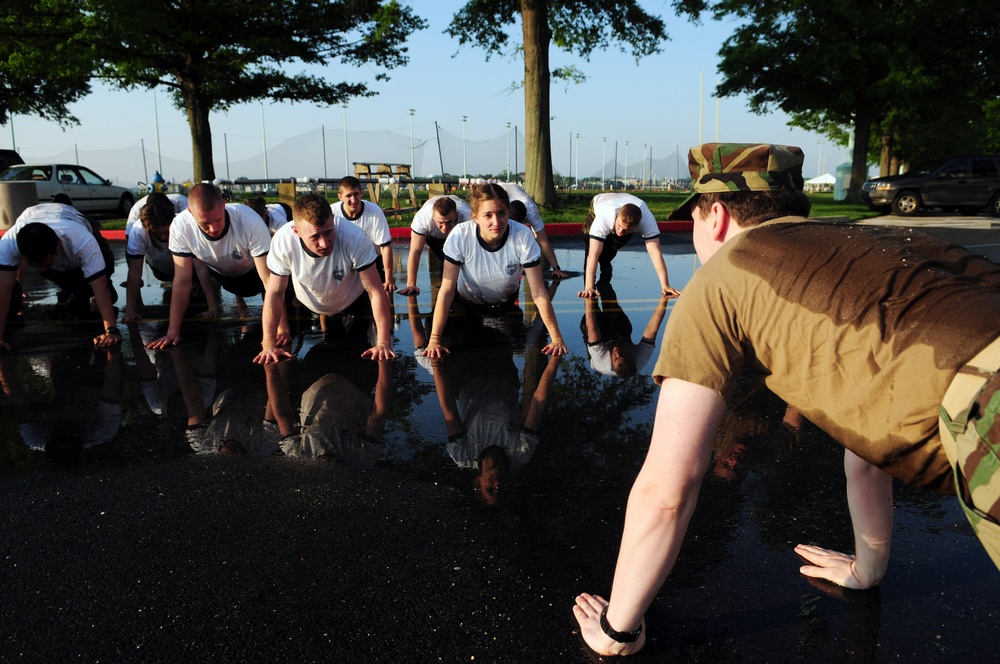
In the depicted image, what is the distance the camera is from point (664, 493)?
1864 mm

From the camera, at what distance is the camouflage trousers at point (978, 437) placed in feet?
4.46

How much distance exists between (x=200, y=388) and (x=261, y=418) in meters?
0.93

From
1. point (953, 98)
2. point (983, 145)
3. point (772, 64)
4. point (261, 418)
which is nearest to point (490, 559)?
point (261, 418)

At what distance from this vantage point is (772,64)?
2402 cm

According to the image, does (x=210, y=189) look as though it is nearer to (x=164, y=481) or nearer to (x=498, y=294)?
(x=498, y=294)

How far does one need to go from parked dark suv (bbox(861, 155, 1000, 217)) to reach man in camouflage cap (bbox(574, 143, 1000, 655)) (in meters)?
19.2

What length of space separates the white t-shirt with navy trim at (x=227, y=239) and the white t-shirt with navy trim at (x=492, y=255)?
6.04 feet

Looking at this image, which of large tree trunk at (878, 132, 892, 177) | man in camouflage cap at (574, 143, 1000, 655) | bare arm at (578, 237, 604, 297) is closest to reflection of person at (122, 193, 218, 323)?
bare arm at (578, 237, 604, 297)

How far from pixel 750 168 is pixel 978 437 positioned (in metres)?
0.93

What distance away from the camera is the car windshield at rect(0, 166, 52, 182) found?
18.6 meters

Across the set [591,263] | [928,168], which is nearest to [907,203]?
[928,168]

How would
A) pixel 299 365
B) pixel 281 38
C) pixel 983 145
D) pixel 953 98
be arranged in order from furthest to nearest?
1. pixel 983 145
2. pixel 953 98
3. pixel 281 38
4. pixel 299 365

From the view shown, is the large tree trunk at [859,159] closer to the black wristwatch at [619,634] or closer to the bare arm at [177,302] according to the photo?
the bare arm at [177,302]

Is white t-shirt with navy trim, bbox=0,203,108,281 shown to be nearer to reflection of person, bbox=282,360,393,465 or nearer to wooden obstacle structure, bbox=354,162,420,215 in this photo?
reflection of person, bbox=282,360,393,465
